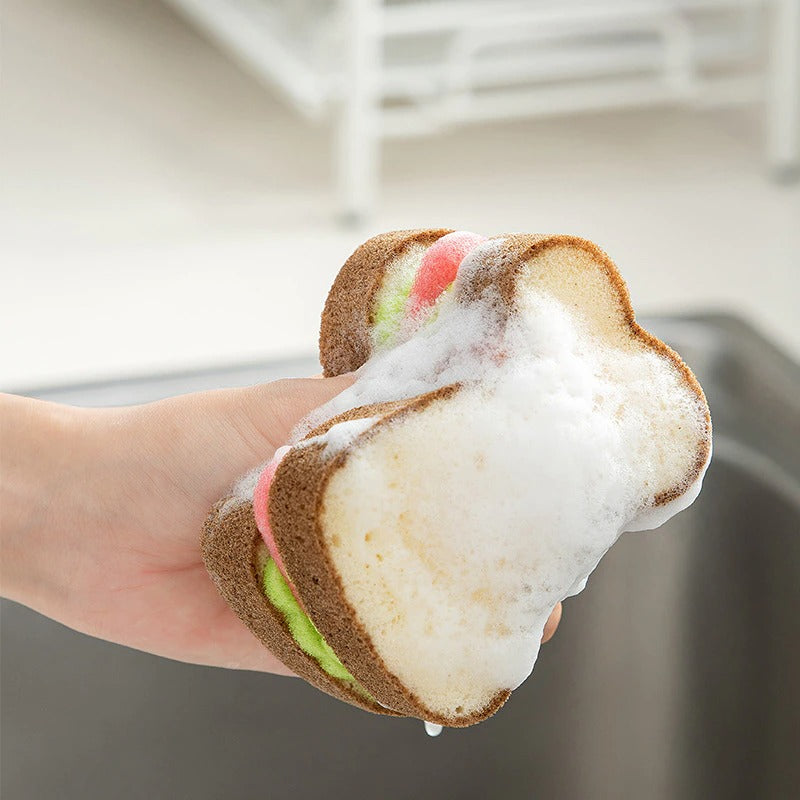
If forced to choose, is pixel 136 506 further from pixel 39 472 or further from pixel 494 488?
pixel 494 488

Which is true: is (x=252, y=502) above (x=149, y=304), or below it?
above

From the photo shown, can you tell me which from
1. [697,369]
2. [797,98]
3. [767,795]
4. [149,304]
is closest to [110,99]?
[149,304]

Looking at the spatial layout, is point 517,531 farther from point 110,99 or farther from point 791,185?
point 110,99

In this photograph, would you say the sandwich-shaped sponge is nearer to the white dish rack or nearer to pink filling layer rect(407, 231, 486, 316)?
pink filling layer rect(407, 231, 486, 316)

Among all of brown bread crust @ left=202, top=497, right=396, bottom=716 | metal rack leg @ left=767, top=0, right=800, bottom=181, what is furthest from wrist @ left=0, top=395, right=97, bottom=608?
metal rack leg @ left=767, top=0, right=800, bottom=181

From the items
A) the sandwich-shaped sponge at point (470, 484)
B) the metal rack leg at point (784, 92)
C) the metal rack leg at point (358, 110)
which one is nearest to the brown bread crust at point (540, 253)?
the sandwich-shaped sponge at point (470, 484)

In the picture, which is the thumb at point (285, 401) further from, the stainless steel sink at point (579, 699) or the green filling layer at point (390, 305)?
the stainless steel sink at point (579, 699)
